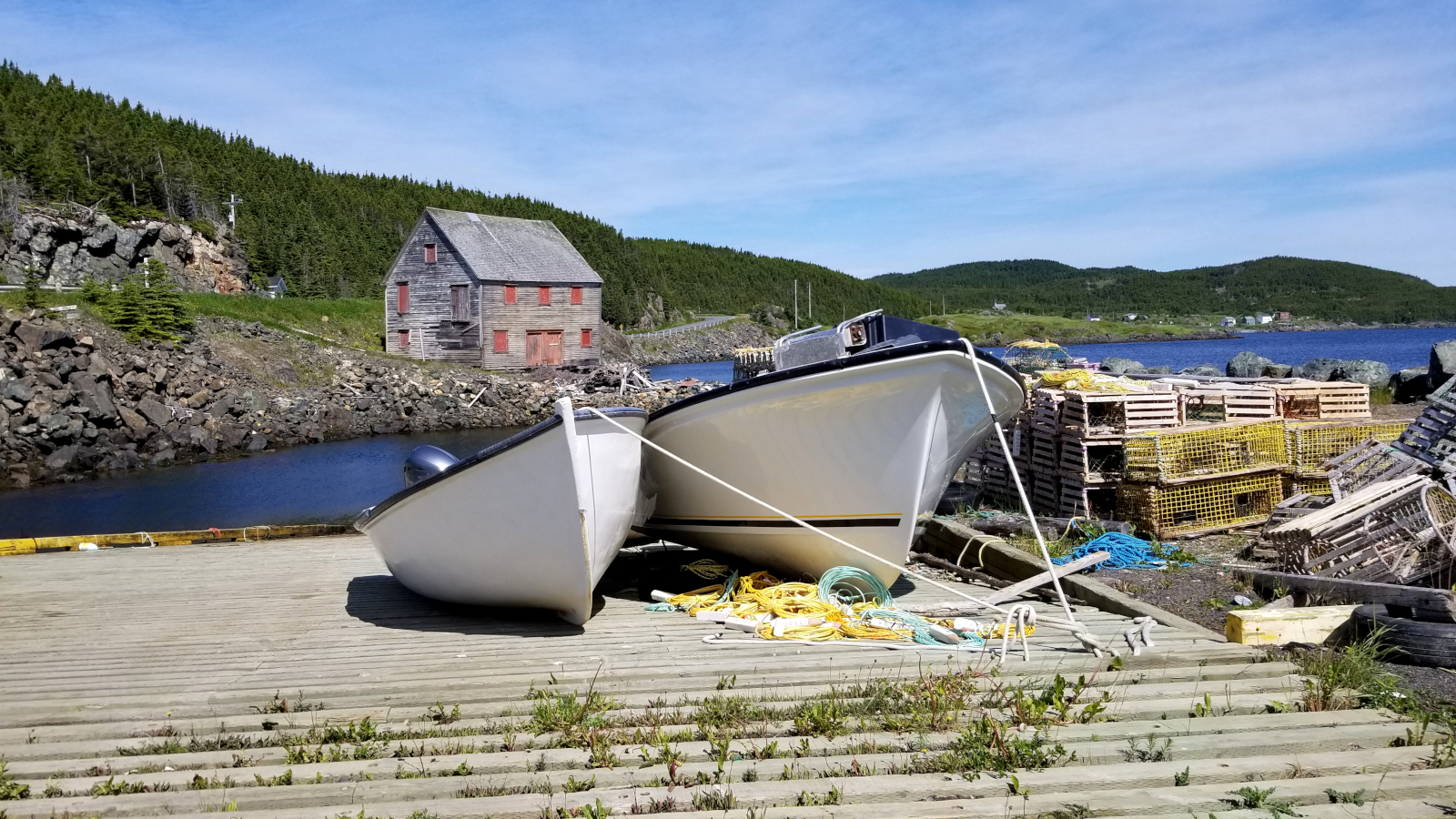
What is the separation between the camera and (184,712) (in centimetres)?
480

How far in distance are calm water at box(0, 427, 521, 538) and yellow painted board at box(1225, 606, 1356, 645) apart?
1772cm

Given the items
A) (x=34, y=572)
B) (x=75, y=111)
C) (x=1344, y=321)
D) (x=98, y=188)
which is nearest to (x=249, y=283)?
(x=98, y=188)

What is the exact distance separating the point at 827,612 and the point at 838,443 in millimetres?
1383

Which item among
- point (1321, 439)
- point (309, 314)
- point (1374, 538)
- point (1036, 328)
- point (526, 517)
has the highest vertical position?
point (1036, 328)

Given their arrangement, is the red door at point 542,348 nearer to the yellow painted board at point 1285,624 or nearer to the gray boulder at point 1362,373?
the gray boulder at point 1362,373

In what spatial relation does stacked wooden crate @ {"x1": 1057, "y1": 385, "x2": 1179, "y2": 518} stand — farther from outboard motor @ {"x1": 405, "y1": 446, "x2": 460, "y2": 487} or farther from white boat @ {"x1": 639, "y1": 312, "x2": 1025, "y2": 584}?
outboard motor @ {"x1": 405, "y1": 446, "x2": 460, "y2": 487}

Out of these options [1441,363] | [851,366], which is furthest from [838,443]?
[1441,363]

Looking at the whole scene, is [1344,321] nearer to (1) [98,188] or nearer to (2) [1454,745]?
(1) [98,188]

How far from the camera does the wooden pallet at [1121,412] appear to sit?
408 inches

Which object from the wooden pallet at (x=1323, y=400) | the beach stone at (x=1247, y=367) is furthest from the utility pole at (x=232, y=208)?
the wooden pallet at (x=1323, y=400)

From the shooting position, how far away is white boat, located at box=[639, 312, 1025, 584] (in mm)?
6883

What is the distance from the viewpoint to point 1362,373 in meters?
30.0

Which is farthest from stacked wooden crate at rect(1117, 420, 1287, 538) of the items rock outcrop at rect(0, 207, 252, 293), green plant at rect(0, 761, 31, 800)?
rock outcrop at rect(0, 207, 252, 293)

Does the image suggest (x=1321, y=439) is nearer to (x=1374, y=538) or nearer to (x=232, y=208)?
(x=1374, y=538)
